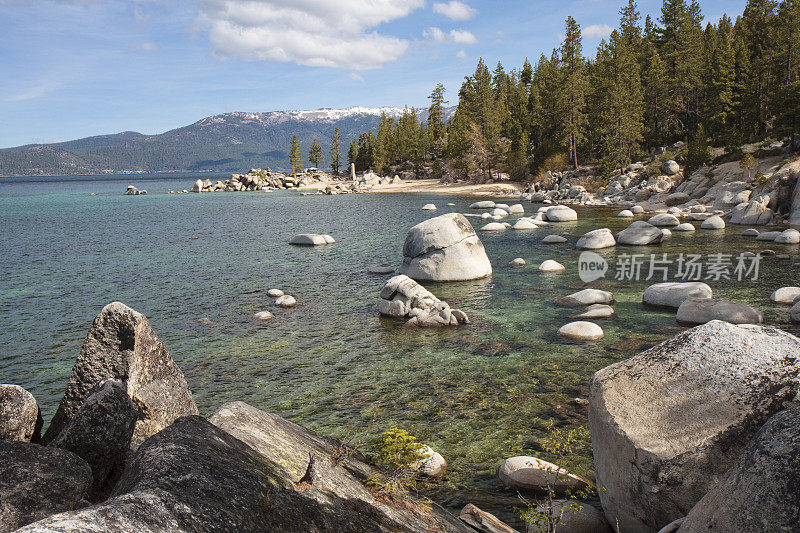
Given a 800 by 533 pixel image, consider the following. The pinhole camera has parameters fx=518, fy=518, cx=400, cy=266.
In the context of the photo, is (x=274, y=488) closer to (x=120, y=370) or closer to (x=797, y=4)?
(x=120, y=370)

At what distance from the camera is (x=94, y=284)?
85.5 ft

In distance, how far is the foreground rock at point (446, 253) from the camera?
24.5 metres

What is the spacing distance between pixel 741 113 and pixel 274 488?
77455 mm

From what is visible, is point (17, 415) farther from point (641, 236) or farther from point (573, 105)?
point (573, 105)

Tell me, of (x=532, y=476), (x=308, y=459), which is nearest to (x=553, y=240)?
(x=532, y=476)

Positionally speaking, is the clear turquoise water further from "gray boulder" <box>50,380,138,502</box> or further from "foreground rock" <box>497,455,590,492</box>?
"gray boulder" <box>50,380,138,502</box>

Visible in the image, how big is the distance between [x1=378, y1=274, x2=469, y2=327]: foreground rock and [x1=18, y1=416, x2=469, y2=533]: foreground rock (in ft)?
41.6

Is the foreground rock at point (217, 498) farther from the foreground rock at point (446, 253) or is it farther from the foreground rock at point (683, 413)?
the foreground rock at point (446, 253)

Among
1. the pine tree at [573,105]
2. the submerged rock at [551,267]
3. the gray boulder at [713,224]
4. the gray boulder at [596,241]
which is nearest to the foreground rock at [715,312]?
the submerged rock at [551,267]

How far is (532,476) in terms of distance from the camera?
28.7ft

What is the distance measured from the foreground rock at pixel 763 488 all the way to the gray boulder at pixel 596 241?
90.7ft

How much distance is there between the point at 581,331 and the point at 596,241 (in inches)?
669

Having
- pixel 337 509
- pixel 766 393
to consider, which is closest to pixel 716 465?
pixel 766 393

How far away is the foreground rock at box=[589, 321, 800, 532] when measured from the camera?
19.7 ft
